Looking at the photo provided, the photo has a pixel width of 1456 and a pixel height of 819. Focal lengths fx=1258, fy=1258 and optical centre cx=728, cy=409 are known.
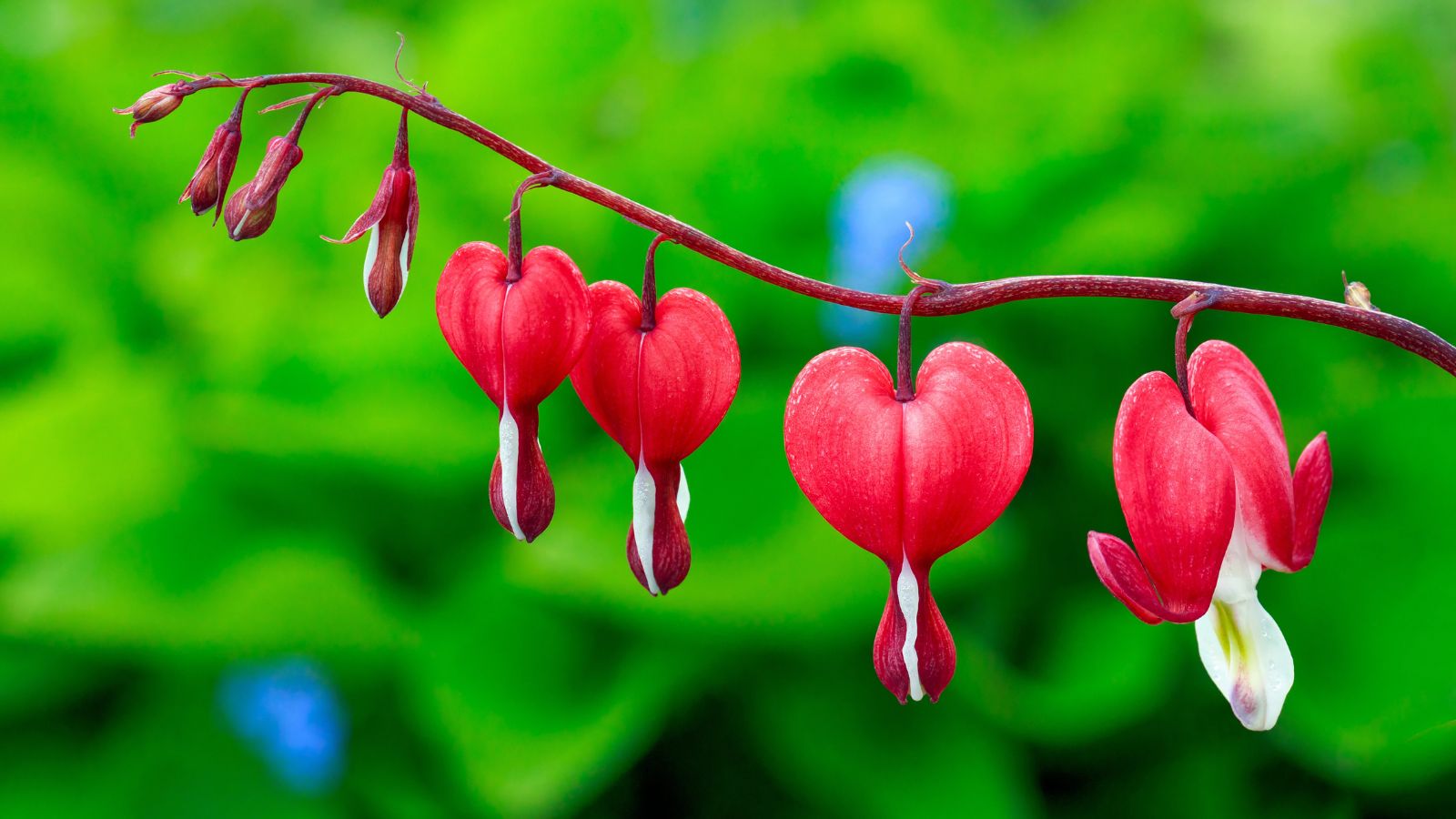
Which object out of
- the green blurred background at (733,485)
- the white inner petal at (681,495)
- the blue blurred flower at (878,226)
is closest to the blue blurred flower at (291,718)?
the green blurred background at (733,485)

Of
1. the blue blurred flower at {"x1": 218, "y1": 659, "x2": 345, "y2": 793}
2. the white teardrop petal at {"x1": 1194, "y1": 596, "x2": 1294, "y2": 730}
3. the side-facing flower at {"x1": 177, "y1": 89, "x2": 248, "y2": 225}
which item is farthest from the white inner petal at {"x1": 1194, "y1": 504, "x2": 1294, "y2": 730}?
the blue blurred flower at {"x1": 218, "y1": 659, "x2": 345, "y2": 793}

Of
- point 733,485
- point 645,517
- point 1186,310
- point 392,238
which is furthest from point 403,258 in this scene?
point 733,485

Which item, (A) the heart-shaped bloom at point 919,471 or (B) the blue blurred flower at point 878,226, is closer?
(A) the heart-shaped bloom at point 919,471

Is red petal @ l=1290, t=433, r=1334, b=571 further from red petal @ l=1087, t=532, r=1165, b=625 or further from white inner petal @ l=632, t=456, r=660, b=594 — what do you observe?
white inner petal @ l=632, t=456, r=660, b=594

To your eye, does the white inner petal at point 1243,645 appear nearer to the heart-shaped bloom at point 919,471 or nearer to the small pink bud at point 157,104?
the heart-shaped bloom at point 919,471

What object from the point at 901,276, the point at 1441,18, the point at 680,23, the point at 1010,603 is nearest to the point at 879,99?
the point at 901,276

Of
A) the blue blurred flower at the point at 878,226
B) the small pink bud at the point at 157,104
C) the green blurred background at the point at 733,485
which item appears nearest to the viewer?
the small pink bud at the point at 157,104
